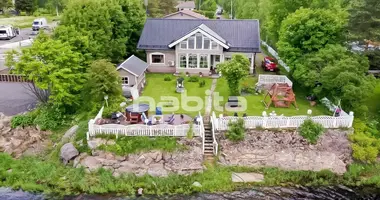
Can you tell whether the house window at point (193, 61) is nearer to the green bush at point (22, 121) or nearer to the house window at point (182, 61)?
the house window at point (182, 61)

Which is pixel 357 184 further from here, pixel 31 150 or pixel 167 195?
pixel 31 150

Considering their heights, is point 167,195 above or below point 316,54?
below

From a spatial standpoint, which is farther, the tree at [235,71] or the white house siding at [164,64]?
the white house siding at [164,64]

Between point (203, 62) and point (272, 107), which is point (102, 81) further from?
point (272, 107)

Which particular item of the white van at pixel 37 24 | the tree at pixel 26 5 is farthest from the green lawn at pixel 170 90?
the tree at pixel 26 5

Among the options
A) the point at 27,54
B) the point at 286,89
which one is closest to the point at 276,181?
the point at 286,89

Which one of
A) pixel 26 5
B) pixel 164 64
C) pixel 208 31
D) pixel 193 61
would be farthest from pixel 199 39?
pixel 26 5
